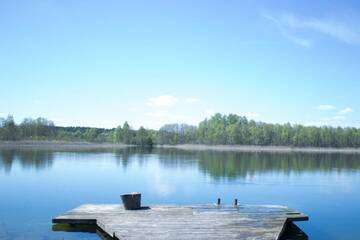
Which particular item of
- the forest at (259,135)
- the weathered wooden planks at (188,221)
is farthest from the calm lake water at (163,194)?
the forest at (259,135)

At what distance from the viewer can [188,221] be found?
53.9ft

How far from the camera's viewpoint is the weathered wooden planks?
14.6 metres

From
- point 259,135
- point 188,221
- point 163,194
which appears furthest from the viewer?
point 259,135

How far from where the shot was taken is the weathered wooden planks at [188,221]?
47.9 feet

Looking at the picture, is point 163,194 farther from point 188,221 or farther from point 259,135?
point 259,135

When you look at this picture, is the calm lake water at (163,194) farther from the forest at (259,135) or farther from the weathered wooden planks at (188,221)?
the forest at (259,135)

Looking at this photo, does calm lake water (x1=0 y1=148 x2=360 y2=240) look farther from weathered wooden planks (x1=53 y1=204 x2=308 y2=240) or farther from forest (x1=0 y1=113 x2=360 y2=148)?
forest (x1=0 y1=113 x2=360 y2=148)

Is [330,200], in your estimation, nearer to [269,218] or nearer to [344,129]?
[269,218]

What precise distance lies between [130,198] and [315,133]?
15227 centimetres

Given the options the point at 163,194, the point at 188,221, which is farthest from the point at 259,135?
the point at 188,221

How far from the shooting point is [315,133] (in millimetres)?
160125

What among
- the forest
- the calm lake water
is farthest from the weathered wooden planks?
the forest

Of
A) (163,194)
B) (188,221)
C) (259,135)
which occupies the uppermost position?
(259,135)

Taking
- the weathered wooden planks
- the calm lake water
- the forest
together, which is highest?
the forest
